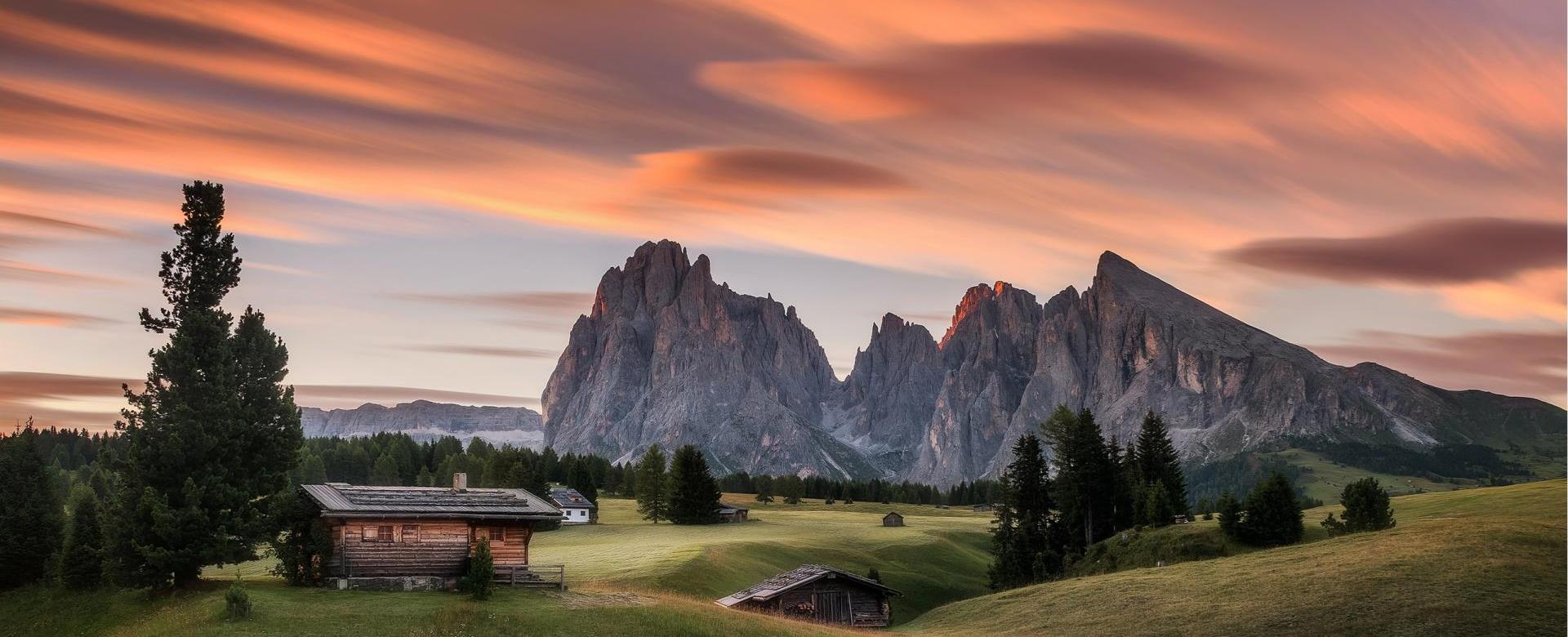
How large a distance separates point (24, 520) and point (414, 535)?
86.9 ft

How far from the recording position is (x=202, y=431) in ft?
180

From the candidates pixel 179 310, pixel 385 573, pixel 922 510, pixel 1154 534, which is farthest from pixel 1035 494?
pixel 922 510

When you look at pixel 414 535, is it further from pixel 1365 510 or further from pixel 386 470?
pixel 386 470

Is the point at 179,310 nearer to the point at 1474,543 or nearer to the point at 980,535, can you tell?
the point at 1474,543

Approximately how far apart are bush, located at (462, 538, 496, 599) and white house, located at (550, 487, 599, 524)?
79658 millimetres

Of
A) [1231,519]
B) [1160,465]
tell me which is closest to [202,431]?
[1231,519]

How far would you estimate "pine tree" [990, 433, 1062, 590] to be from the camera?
3740 inches

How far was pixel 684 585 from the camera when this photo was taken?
7175 cm

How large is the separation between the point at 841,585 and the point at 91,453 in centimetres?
16830

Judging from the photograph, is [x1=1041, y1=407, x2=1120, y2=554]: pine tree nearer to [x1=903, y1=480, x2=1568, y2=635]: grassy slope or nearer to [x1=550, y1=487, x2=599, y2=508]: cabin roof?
[x1=903, y1=480, x2=1568, y2=635]: grassy slope

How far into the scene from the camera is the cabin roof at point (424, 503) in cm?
5300

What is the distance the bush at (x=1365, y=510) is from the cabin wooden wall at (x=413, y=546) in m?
53.1

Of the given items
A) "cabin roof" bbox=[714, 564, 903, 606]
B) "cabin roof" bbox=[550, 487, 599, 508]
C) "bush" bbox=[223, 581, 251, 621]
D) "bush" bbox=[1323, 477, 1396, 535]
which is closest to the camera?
"bush" bbox=[223, 581, 251, 621]

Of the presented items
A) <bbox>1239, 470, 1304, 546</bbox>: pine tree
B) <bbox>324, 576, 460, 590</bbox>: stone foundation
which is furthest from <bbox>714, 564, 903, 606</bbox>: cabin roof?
<bbox>1239, 470, 1304, 546</bbox>: pine tree
